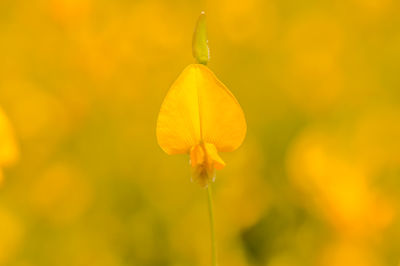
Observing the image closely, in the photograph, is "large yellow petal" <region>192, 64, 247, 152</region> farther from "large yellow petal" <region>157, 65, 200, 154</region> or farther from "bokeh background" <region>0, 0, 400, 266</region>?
"bokeh background" <region>0, 0, 400, 266</region>

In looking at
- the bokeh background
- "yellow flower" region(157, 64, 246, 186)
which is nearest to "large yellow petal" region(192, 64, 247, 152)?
"yellow flower" region(157, 64, 246, 186)

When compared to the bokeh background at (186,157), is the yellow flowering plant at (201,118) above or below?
above

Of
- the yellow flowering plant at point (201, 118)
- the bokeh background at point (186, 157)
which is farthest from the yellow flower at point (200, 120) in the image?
the bokeh background at point (186, 157)

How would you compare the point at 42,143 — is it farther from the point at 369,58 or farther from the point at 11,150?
the point at 369,58

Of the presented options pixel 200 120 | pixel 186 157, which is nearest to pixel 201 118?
pixel 200 120

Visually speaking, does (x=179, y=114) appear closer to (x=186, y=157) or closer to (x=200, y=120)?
(x=200, y=120)

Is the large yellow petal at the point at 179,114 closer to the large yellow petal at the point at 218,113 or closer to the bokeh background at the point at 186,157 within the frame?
the large yellow petal at the point at 218,113

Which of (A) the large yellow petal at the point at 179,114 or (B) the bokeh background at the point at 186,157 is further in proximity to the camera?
(B) the bokeh background at the point at 186,157
